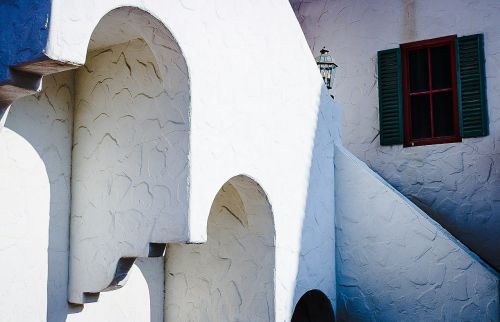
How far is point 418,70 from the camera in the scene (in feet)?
27.1

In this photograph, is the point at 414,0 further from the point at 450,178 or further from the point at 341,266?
the point at 341,266

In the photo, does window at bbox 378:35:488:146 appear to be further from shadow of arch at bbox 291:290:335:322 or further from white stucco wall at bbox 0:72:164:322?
white stucco wall at bbox 0:72:164:322

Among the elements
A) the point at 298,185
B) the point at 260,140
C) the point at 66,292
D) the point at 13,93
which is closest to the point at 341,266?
the point at 298,185

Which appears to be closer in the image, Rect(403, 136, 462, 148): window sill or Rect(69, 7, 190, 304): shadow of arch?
Rect(69, 7, 190, 304): shadow of arch

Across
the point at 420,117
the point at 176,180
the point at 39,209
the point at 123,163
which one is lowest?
the point at 39,209

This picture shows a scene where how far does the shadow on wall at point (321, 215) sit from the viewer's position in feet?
18.6

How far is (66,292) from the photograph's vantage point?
163 inches

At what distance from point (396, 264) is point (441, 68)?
3.26 metres

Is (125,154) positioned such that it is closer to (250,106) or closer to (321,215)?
(250,106)

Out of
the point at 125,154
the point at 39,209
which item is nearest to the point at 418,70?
the point at 125,154

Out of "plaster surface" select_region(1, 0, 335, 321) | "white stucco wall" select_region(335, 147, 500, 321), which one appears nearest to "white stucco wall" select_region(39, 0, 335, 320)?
"plaster surface" select_region(1, 0, 335, 321)

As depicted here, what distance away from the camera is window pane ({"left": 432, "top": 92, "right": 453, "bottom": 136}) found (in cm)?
796

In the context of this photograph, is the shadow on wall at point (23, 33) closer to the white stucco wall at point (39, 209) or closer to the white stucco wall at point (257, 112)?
the white stucco wall at point (257, 112)

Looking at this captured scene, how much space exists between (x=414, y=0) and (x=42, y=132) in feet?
20.1
